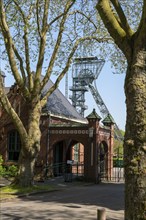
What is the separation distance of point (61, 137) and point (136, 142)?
24.6 m

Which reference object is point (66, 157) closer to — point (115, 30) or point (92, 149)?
point (92, 149)

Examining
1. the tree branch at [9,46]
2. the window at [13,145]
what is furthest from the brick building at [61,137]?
the tree branch at [9,46]

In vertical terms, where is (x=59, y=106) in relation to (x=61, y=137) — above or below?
above

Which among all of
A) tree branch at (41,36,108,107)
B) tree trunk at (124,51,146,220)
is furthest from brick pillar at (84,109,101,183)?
tree trunk at (124,51,146,220)

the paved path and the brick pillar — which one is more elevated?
the brick pillar

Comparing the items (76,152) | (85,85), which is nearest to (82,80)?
(85,85)

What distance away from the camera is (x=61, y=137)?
30.0m

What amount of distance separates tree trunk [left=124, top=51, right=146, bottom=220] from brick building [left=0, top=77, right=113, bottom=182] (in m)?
23.0

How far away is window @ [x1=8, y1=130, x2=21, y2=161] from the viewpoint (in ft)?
104

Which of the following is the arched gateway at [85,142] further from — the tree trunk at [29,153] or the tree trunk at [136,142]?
the tree trunk at [136,142]

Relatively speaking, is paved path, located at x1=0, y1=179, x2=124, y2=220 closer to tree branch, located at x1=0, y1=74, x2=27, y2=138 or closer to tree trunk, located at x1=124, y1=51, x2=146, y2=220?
tree branch, located at x1=0, y1=74, x2=27, y2=138

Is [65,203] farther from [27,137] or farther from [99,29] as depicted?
[99,29]

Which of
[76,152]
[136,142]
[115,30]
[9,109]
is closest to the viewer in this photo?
[136,142]

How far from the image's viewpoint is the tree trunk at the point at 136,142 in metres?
5.51
